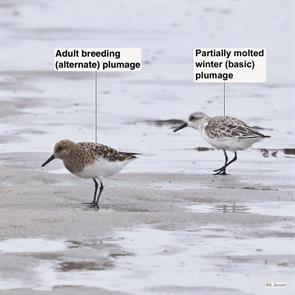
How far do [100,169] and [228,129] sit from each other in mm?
3118

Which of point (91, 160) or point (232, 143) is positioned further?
point (232, 143)

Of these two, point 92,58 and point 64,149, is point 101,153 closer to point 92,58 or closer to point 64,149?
point 64,149

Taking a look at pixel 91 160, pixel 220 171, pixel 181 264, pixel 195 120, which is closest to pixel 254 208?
pixel 91 160

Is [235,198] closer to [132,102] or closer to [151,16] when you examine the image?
[132,102]

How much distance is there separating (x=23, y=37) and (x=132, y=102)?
28.2 feet

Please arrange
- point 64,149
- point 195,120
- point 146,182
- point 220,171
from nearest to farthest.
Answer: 1. point 64,149
2. point 146,182
3. point 220,171
4. point 195,120

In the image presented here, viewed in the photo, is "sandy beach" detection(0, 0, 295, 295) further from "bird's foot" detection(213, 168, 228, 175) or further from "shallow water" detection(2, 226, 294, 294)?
"bird's foot" detection(213, 168, 228, 175)

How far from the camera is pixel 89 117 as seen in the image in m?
19.5

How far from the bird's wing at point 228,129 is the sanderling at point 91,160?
2744 millimetres

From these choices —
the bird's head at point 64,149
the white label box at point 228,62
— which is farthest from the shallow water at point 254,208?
the white label box at point 228,62

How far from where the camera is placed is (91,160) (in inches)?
532

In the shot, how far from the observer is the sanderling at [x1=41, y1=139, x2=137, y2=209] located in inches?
534

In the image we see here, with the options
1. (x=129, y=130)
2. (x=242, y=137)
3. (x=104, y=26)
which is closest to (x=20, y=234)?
(x=242, y=137)

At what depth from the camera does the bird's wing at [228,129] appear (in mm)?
16109
